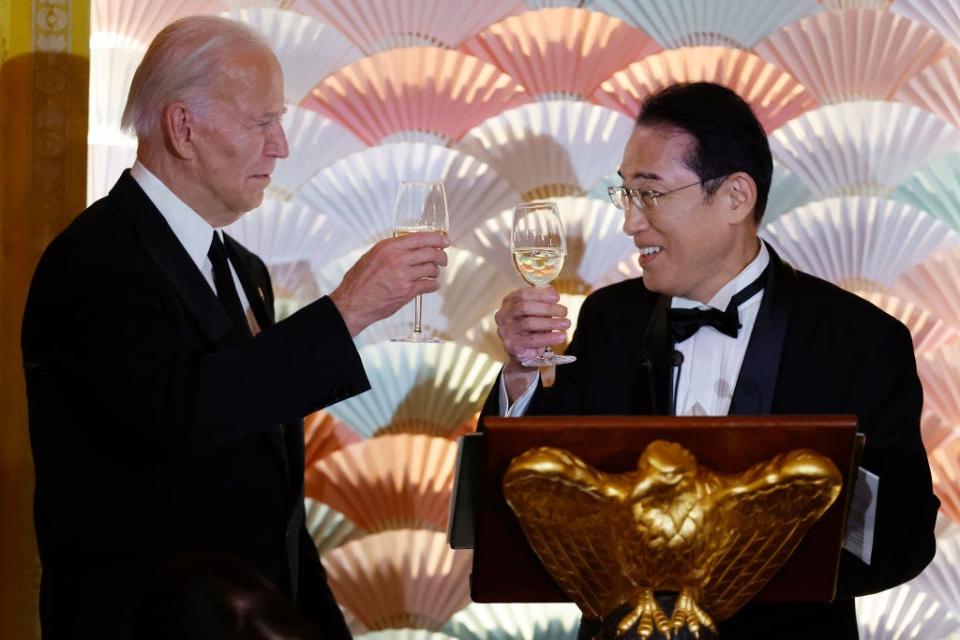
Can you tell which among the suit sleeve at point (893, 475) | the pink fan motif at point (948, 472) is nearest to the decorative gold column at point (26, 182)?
the suit sleeve at point (893, 475)

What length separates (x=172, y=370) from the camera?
2.26m

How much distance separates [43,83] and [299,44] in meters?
0.62

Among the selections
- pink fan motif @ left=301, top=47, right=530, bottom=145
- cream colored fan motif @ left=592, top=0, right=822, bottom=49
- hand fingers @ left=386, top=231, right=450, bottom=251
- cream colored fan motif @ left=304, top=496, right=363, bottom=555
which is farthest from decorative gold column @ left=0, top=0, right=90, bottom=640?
cream colored fan motif @ left=592, top=0, right=822, bottom=49

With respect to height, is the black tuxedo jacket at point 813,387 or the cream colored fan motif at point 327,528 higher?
the black tuxedo jacket at point 813,387

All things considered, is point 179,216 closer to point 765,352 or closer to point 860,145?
point 765,352

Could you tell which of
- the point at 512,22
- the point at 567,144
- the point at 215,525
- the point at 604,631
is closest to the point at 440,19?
the point at 512,22

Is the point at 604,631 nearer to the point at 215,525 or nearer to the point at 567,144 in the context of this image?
the point at 215,525

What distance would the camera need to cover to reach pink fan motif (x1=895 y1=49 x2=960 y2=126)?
Result: 10.5ft

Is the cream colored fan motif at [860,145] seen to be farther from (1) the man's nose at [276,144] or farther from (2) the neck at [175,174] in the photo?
(2) the neck at [175,174]

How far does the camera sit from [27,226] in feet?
10.2

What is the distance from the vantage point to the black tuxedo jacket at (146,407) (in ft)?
7.41

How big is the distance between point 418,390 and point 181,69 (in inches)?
42.0

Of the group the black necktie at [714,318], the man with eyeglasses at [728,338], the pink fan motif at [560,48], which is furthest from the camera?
the pink fan motif at [560,48]

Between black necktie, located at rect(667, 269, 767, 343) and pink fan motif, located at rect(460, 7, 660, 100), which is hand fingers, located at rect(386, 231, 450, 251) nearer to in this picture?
black necktie, located at rect(667, 269, 767, 343)
